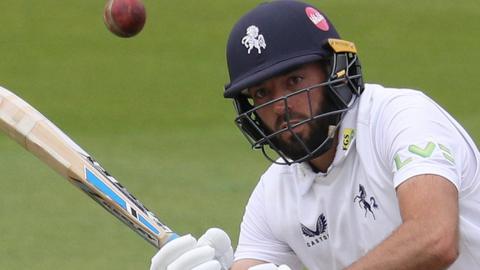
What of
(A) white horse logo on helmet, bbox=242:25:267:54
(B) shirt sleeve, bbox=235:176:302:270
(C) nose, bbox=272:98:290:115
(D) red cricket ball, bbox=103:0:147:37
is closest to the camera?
(C) nose, bbox=272:98:290:115

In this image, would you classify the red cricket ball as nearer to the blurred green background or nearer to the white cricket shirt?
the blurred green background

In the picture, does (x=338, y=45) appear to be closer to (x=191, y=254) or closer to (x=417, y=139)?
(x=417, y=139)

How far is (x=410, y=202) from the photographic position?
3.51 metres

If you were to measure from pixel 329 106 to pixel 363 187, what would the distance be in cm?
30

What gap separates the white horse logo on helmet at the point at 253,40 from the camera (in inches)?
159

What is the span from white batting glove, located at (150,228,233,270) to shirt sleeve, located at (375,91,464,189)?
62 centimetres

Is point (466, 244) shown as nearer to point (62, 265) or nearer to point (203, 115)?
point (62, 265)

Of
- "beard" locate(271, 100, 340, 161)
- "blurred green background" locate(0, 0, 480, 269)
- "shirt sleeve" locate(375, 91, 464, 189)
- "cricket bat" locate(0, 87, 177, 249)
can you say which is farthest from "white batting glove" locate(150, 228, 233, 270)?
"blurred green background" locate(0, 0, 480, 269)

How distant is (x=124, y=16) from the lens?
10.4 m

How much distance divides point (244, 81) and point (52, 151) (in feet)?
2.35

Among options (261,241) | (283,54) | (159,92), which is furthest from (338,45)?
(159,92)

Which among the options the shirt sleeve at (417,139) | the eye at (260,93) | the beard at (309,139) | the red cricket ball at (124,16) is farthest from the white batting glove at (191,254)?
the red cricket ball at (124,16)

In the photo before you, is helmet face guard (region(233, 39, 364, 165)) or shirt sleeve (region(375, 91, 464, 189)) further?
helmet face guard (region(233, 39, 364, 165))

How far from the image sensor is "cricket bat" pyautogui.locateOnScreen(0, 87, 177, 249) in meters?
4.07
